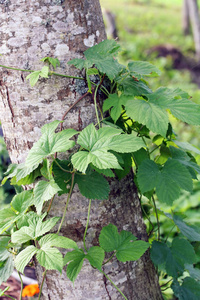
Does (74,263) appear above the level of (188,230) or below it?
above

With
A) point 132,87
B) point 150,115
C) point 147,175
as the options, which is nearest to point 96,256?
point 147,175

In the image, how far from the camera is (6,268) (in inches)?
→ 40.7

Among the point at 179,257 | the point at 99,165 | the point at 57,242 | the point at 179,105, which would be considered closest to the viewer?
the point at 99,165

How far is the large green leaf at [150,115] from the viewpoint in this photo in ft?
2.91

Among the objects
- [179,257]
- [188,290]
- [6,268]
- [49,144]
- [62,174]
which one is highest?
[49,144]

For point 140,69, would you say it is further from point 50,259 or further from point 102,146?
point 50,259

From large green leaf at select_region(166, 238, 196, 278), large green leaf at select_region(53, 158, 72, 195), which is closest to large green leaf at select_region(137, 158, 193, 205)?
large green leaf at select_region(53, 158, 72, 195)

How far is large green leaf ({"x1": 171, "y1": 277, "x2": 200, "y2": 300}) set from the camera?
46.5 inches

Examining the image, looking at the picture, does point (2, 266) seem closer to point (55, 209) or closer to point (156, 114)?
point (55, 209)

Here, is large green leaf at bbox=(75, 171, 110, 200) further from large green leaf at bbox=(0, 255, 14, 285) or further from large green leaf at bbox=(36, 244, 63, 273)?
large green leaf at bbox=(0, 255, 14, 285)

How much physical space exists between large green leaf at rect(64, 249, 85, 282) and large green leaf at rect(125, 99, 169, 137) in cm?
46

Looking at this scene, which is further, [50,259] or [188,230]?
[188,230]

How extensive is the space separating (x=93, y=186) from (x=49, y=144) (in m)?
0.20

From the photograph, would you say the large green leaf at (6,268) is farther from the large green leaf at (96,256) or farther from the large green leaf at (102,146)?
the large green leaf at (102,146)
